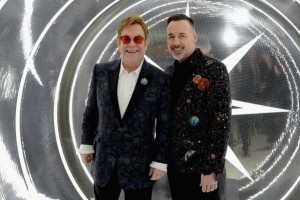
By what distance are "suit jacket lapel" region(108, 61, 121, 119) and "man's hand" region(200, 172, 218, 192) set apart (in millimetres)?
519

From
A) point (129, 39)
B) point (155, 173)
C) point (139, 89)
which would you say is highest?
point (129, 39)

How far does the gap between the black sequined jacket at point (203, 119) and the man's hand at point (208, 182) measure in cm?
3

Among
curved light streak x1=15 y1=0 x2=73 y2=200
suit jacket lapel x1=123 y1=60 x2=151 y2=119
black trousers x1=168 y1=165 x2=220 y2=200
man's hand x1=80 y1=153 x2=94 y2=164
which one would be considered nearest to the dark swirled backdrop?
curved light streak x1=15 y1=0 x2=73 y2=200

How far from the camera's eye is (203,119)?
1.99 metres

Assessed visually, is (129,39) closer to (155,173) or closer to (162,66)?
(155,173)

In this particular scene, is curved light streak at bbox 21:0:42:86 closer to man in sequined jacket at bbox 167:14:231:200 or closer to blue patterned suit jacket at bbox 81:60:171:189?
blue patterned suit jacket at bbox 81:60:171:189

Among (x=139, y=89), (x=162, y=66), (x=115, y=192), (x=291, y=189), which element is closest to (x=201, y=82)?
(x=139, y=89)

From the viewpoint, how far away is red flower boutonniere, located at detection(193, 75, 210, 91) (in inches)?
77.6

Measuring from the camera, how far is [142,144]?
200 cm

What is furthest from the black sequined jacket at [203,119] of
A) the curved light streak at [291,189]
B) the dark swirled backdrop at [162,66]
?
the curved light streak at [291,189]

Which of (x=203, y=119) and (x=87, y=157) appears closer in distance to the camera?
(x=203, y=119)

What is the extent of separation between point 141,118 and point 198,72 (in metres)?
0.36

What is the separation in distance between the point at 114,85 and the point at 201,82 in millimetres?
431

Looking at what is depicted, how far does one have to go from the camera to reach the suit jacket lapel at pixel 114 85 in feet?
6.51
